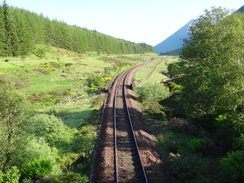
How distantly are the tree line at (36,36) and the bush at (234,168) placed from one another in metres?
74.5

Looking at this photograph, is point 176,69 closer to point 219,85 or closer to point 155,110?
point 155,110

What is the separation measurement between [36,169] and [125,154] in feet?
19.0

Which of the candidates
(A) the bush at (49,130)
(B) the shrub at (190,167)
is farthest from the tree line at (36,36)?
(B) the shrub at (190,167)

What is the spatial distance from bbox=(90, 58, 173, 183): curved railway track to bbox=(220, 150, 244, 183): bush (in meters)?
3.26

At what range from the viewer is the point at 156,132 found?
685 inches

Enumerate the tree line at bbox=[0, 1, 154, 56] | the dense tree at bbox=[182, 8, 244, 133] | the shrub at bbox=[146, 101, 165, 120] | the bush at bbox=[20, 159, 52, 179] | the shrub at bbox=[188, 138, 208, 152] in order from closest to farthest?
the bush at bbox=[20, 159, 52, 179]
the dense tree at bbox=[182, 8, 244, 133]
the shrub at bbox=[188, 138, 208, 152]
the shrub at bbox=[146, 101, 165, 120]
the tree line at bbox=[0, 1, 154, 56]

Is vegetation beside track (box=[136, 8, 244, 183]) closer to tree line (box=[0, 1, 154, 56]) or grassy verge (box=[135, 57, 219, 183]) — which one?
grassy verge (box=[135, 57, 219, 183])

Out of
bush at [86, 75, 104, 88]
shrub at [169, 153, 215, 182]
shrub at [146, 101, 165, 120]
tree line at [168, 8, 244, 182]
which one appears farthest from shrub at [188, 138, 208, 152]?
bush at [86, 75, 104, 88]

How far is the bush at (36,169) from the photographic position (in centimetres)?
1096

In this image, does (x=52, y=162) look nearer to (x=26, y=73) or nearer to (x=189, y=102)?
(x=189, y=102)

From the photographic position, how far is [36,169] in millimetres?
10992

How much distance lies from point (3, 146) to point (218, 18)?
22.2m

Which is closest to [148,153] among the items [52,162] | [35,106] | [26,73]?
[52,162]

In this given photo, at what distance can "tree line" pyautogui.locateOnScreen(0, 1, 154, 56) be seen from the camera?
6881 cm
